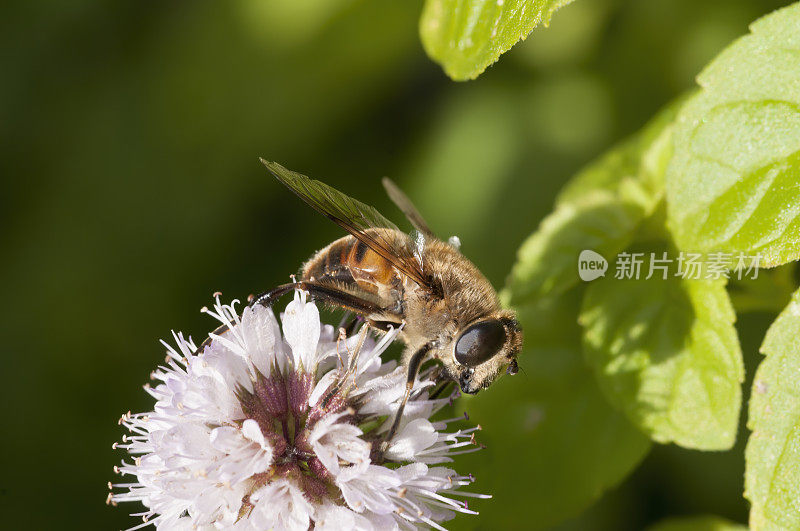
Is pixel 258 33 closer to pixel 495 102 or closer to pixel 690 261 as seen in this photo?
pixel 495 102

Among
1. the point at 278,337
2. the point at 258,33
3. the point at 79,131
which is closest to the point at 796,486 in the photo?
the point at 278,337

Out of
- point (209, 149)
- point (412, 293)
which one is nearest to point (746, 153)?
point (412, 293)

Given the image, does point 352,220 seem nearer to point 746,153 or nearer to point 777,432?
point 746,153

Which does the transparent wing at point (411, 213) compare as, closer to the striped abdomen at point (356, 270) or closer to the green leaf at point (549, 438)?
the striped abdomen at point (356, 270)

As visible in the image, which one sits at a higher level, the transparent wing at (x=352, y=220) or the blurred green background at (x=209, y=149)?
the blurred green background at (x=209, y=149)

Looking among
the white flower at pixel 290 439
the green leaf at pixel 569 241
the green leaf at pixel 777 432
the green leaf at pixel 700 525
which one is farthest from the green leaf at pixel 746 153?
the green leaf at pixel 700 525

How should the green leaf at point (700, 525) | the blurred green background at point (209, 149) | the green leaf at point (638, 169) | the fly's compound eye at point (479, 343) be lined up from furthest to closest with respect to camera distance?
the blurred green background at point (209, 149), the green leaf at point (700, 525), the green leaf at point (638, 169), the fly's compound eye at point (479, 343)

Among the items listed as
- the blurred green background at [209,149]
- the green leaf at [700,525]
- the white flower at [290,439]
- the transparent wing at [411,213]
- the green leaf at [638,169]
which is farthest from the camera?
the blurred green background at [209,149]
